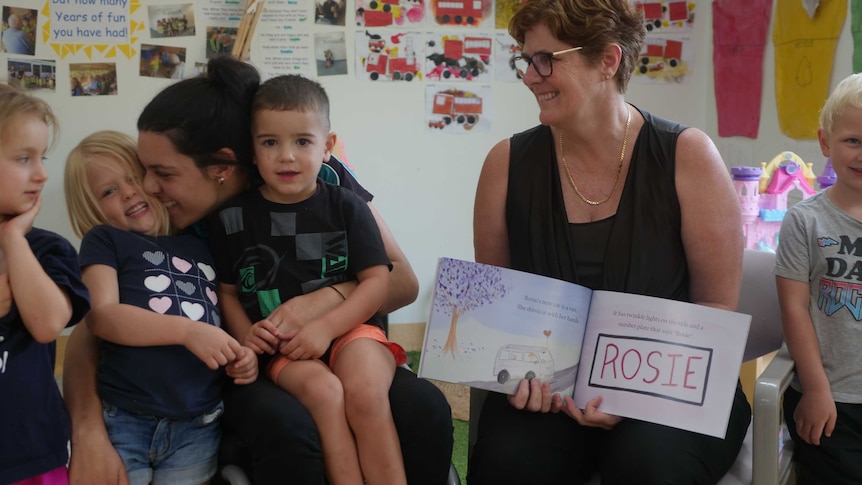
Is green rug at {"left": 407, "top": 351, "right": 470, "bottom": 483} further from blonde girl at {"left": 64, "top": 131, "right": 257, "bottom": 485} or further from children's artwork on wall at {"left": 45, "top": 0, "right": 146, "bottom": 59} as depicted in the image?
children's artwork on wall at {"left": 45, "top": 0, "right": 146, "bottom": 59}

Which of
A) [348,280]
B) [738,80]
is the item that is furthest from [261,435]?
[738,80]

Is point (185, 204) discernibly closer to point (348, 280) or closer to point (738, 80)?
point (348, 280)

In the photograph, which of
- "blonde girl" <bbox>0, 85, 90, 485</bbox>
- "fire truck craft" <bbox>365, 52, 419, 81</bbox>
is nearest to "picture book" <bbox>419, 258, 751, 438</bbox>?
"blonde girl" <bbox>0, 85, 90, 485</bbox>

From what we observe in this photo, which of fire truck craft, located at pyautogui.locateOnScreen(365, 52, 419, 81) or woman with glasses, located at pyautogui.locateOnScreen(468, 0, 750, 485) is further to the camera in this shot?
fire truck craft, located at pyautogui.locateOnScreen(365, 52, 419, 81)

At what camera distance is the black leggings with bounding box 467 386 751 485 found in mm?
1482

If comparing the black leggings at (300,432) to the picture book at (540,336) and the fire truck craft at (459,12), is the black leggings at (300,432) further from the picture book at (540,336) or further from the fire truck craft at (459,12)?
the fire truck craft at (459,12)

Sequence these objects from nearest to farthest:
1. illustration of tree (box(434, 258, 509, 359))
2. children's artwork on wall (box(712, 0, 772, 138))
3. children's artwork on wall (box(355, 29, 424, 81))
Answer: illustration of tree (box(434, 258, 509, 359)), children's artwork on wall (box(712, 0, 772, 138)), children's artwork on wall (box(355, 29, 424, 81))

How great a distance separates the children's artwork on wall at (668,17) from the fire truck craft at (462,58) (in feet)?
2.52

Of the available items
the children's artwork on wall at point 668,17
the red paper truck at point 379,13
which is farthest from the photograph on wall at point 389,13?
the children's artwork on wall at point 668,17

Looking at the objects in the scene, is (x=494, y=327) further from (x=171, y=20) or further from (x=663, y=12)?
(x=663, y=12)

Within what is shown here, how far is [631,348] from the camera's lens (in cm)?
151

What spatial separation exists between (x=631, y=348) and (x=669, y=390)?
0.10 meters

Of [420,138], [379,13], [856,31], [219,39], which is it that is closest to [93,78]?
[219,39]

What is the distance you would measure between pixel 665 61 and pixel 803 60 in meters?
0.89
